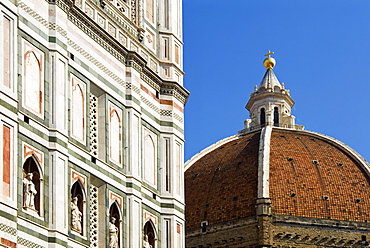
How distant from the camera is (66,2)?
878 inches

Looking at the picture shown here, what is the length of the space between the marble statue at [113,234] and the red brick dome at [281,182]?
6383cm

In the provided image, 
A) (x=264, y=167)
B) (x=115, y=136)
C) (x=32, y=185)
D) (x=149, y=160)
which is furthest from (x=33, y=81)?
(x=264, y=167)

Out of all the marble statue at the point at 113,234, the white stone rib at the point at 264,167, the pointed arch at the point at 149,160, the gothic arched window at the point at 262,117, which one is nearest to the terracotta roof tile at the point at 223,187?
the white stone rib at the point at 264,167

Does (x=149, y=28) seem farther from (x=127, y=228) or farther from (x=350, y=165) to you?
(x=350, y=165)

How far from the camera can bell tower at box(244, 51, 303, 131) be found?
10044 centimetres

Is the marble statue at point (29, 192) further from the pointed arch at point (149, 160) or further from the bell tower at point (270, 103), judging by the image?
the bell tower at point (270, 103)

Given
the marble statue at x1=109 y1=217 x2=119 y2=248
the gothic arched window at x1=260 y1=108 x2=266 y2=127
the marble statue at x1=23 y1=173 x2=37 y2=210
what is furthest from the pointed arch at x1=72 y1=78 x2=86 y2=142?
the gothic arched window at x1=260 y1=108 x2=266 y2=127

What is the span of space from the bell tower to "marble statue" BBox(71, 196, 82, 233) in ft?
256

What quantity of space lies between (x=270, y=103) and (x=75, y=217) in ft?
263

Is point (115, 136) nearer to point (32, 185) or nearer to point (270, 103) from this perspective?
point (32, 185)

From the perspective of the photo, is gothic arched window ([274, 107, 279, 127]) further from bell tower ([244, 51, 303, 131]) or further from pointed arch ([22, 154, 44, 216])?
pointed arch ([22, 154, 44, 216])

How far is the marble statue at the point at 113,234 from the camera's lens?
75.7 feet

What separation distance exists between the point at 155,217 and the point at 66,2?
478 cm

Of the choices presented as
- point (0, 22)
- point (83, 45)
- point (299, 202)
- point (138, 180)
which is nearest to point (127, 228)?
point (138, 180)
